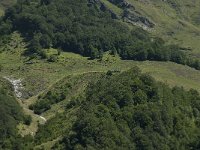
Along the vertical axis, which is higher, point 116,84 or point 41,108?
point 116,84

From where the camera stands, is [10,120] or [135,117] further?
[10,120]

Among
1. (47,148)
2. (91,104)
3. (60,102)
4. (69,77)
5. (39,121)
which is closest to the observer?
(47,148)

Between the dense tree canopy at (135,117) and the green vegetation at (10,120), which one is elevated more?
the dense tree canopy at (135,117)

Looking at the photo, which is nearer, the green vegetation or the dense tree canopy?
the dense tree canopy

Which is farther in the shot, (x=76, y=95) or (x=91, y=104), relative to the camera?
(x=76, y=95)

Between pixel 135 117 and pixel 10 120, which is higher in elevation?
pixel 135 117

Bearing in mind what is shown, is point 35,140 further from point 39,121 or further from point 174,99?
point 174,99

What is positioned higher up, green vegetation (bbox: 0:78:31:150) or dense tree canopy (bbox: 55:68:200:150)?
dense tree canopy (bbox: 55:68:200:150)

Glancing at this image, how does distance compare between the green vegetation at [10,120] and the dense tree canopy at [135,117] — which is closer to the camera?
the dense tree canopy at [135,117]

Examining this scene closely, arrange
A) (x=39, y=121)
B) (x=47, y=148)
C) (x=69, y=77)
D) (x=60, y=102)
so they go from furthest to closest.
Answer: (x=69, y=77), (x=60, y=102), (x=39, y=121), (x=47, y=148)

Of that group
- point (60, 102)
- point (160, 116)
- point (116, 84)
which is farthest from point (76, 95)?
point (160, 116)
